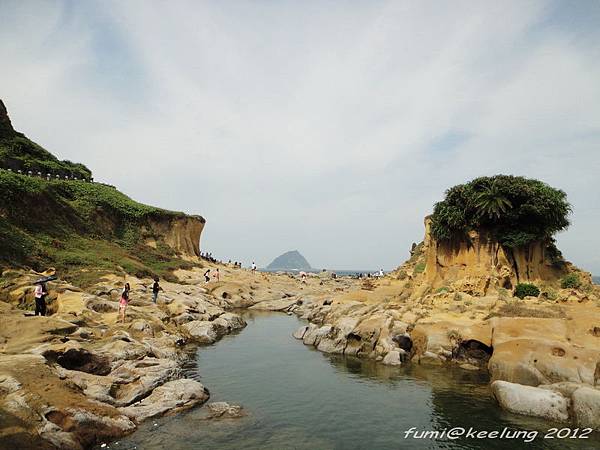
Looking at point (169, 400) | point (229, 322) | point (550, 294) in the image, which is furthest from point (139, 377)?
point (550, 294)

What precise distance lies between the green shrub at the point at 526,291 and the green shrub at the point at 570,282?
15.8 ft

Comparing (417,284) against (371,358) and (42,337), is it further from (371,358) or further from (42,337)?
(42,337)

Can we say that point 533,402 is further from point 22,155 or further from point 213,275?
point 22,155

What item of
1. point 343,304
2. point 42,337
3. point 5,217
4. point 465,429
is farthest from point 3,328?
point 343,304

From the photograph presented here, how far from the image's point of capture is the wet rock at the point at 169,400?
57.9 ft

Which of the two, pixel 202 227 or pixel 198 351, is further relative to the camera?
pixel 202 227

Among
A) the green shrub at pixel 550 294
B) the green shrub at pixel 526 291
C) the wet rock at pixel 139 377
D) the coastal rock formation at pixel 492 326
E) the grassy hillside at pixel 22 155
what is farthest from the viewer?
the grassy hillside at pixel 22 155

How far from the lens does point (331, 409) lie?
67.2 feet

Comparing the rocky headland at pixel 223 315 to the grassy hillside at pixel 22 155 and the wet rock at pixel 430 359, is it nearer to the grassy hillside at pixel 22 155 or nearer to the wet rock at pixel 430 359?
the wet rock at pixel 430 359

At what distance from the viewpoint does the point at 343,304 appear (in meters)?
45.5

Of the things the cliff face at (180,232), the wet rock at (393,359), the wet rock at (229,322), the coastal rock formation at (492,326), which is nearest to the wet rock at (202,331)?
the wet rock at (229,322)

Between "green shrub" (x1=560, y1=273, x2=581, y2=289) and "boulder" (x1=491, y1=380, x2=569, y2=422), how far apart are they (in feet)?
68.0

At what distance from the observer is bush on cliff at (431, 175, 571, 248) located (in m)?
36.2

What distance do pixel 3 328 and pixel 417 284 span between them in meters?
38.1
